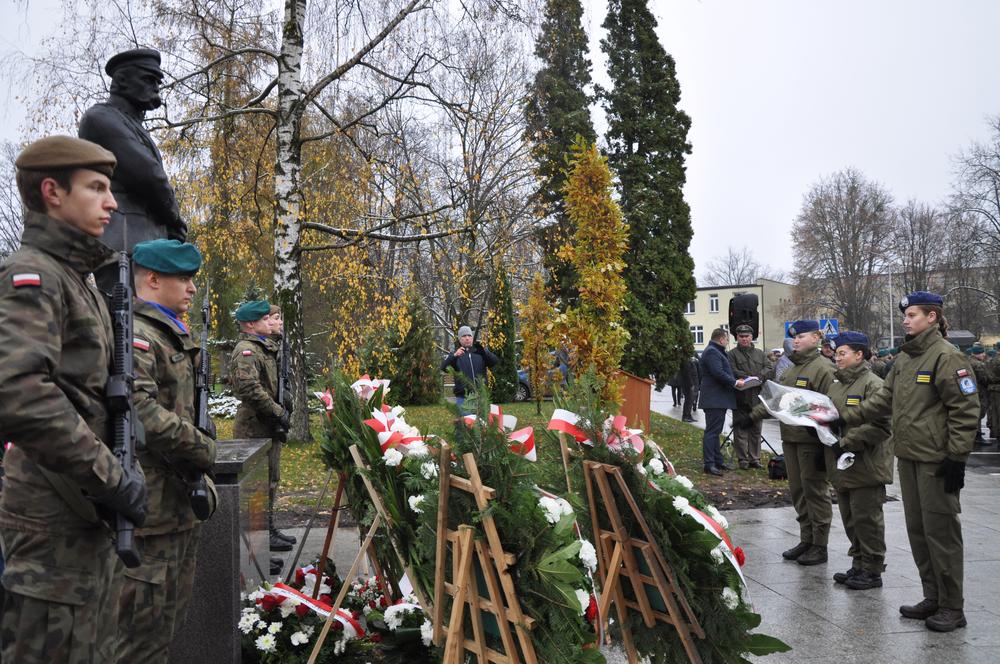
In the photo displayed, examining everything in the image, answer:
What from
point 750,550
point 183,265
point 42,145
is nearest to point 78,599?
point 42,145

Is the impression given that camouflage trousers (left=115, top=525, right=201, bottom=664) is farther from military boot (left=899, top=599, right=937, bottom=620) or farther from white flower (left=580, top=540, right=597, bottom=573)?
military boot (left=899, top=599, right=937, bottom=620)

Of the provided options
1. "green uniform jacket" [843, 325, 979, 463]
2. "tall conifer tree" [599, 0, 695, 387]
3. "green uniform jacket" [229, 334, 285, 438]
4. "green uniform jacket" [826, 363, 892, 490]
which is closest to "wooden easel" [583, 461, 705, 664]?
"green uniform jacket" [843, 325, 979, 463]

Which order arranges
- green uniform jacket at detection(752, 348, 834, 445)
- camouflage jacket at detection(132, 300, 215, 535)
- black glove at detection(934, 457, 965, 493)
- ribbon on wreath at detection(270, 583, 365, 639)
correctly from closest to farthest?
camouflage jacket at detection(132, 300, 215, 535) < ribbon on wreath at detection(270, 583, 365, 639) < black glove at detection(934, 457, 965, 493) < green uniform jacket at detection(752, 348, 834, 445)

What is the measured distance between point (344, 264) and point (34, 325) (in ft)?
39.9

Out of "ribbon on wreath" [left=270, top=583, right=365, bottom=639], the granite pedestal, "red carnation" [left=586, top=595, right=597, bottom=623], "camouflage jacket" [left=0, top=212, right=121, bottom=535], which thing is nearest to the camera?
"camouflage jacket" [left=0, top=212, right=121, bottom=535]

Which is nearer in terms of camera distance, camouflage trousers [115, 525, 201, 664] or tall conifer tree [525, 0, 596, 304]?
camouflage trousers [115, 525, 201, 664]

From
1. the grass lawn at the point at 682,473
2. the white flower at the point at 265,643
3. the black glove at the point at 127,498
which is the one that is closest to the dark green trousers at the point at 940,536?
the grass lawn at the point at 682,473

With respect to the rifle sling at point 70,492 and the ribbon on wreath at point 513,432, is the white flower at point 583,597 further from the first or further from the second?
the rifle sling at point 70,492

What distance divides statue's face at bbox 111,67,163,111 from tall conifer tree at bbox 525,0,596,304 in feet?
53.5

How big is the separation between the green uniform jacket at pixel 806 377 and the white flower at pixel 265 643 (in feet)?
16.0

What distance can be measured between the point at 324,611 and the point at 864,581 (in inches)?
168

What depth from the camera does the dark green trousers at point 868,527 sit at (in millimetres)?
6270

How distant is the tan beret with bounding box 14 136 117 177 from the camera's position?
2.30 m

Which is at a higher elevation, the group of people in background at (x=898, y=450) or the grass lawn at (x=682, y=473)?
the group of people in background at (x=898, y=450)
